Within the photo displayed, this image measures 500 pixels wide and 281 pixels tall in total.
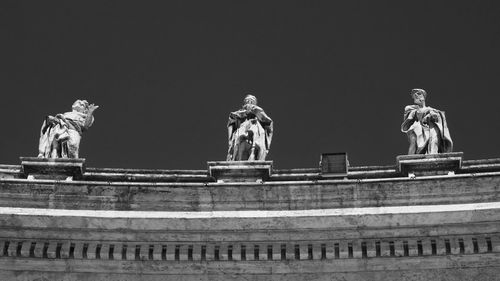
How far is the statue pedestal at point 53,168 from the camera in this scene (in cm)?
3581

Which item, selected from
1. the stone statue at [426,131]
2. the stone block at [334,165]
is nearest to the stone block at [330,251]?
the stone block at [334,165]

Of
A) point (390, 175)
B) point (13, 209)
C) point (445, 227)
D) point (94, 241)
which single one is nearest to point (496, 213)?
point (445, 227)

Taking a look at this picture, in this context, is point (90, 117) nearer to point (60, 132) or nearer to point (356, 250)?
point (60, 132)

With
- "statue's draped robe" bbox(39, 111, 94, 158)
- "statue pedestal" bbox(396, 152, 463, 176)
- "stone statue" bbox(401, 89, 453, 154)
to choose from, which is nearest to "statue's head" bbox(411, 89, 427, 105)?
"stone statue" bbox(401, 89, 453, 154)

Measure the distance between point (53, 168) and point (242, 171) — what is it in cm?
510

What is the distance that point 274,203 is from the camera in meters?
33.6

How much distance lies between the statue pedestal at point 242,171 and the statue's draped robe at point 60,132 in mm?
4507

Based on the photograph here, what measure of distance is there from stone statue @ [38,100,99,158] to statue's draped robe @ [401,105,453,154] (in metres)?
9.17

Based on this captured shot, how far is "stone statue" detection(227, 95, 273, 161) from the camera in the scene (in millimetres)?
36875

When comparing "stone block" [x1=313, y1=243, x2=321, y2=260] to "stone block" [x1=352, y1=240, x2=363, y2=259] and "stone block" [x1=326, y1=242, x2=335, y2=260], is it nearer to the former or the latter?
"stone block" [x1=326, y1=242, x2=335, y2=260]

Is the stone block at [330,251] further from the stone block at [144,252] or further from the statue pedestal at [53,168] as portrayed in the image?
the statue pedestal at [53,168]

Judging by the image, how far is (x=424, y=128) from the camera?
36719 millimetres

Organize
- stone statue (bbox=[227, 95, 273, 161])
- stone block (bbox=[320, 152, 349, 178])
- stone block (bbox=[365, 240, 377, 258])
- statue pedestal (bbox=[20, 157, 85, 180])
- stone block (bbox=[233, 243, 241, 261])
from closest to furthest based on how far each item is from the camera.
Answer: stone block (bbox=[365, 240, 377, 258]), stone block (bbox=[233, 243, 241, 261]), stone block (bbox=[320, 152, 349, 178]), statue pedestal (bbox=[20, 157, 85, 180]), stone statue (bbox=[227, 95, 273, 161])

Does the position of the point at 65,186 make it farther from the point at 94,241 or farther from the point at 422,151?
the point at 422,151
